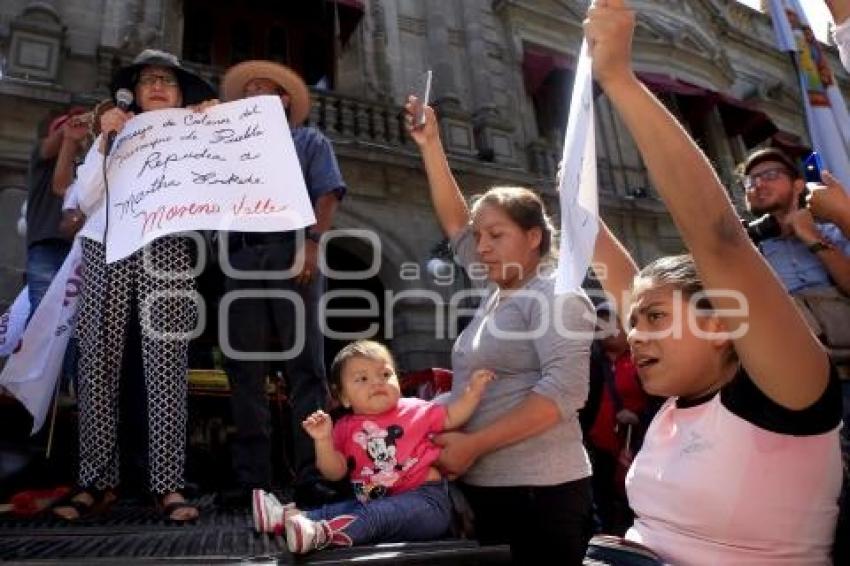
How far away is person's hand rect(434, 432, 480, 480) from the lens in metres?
1.73

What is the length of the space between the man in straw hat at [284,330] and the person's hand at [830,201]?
1921 millimetres

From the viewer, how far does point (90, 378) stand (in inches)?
93.7

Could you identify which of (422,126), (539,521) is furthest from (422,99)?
(539,521)

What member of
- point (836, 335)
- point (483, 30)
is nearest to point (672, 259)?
point (836, 335)

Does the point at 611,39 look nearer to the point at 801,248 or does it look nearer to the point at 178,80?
the point at 801,248

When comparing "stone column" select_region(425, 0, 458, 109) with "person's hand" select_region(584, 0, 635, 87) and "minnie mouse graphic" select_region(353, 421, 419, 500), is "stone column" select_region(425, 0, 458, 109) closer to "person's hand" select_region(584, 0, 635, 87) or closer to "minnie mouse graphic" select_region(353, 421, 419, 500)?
"minnie mouse graphic" select_region(353, 421, 419, 500)

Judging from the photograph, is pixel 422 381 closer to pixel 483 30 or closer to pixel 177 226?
pixel 177 226

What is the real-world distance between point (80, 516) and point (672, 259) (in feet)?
6.84

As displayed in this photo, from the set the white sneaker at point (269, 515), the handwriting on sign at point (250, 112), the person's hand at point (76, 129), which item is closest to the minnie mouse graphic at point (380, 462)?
the white sneaker at point (269, 515)

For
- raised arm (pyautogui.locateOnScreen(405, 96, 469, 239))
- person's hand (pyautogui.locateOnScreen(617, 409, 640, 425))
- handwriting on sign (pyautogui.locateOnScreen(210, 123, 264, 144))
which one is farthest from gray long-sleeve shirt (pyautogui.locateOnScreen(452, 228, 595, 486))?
person's hand (pyautogui.locateOnScreen(617, 409, 640, 425))

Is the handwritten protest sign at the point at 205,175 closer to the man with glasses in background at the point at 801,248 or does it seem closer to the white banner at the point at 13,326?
the white banner at the point at 13,326

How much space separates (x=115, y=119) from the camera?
2525mm

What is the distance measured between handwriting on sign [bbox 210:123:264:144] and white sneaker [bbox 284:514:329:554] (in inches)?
63.7

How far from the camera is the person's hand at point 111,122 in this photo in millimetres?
2514
